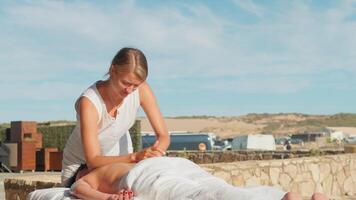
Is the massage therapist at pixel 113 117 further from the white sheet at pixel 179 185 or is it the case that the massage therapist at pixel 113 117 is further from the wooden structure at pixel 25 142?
the wooden structure at pixel 25 142

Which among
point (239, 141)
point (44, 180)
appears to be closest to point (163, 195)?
point (44, 180)

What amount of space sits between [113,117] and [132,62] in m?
0.41

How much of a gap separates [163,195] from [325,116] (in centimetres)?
10687

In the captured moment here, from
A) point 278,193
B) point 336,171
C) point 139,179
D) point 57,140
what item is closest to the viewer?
point 278,193

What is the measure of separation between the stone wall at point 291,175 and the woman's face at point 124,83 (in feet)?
6.61

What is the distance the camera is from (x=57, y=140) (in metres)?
17.3

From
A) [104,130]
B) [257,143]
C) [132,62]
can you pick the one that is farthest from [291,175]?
[257,143]

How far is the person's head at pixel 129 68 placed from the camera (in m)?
3.26

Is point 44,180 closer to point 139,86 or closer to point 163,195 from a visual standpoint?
point 139,86

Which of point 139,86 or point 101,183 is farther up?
point 139,86

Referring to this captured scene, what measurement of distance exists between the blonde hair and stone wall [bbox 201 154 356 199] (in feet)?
10.9

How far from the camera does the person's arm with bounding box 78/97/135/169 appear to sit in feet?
10.9

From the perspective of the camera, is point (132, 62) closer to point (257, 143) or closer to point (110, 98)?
point (110, 98)

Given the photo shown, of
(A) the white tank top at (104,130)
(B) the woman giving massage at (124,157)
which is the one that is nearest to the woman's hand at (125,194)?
(B) the woman giving massage at (124,157)
